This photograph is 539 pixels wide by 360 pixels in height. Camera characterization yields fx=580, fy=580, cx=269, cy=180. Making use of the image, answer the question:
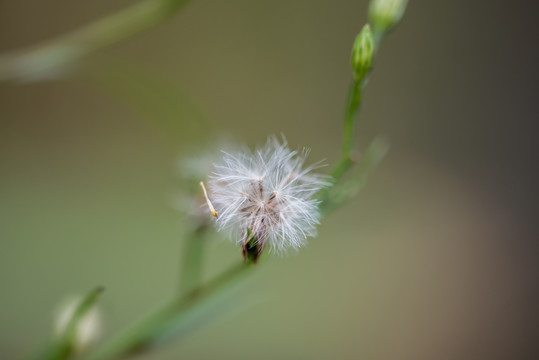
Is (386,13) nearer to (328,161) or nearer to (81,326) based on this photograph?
(81,326)

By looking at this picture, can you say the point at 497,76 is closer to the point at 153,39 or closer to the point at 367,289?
the point at 367,289

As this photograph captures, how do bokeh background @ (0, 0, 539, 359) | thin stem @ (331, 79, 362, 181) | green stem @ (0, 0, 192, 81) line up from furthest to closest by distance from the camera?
bokeh background @ (0, 0, 539, 359) → green stem @ (0, 0, 192, 81) → thin stem @ (331, 79, 362, 181)

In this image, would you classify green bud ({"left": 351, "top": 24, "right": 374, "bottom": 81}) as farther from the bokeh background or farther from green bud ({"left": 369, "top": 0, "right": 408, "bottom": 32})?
the bokeh background

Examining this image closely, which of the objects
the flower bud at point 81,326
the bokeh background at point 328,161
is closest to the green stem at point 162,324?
the flower bud at point 81,326

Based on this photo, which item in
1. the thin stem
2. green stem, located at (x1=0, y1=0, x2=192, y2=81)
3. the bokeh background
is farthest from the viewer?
the bokeh background

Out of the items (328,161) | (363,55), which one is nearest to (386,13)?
(363,55)

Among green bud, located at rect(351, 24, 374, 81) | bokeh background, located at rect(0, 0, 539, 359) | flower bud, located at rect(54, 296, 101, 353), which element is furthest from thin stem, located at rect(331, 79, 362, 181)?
bokeh background, located at rect(0, 0, 539, 359)
